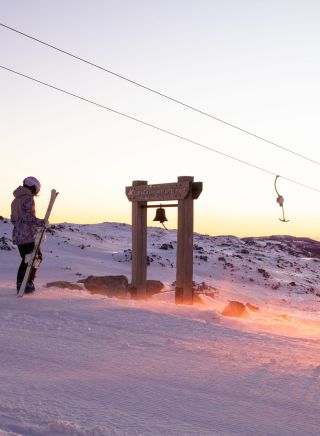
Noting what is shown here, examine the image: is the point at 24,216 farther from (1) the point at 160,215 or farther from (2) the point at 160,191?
(1) the point at 160,215

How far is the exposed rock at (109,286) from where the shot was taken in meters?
14.7

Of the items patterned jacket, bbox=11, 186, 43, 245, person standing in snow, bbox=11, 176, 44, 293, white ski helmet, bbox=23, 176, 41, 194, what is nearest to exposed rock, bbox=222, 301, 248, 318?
person standing in snow, bbox=11, 176, 44, 293

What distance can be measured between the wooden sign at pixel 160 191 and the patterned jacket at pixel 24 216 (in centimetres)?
327

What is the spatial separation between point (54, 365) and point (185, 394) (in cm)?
124

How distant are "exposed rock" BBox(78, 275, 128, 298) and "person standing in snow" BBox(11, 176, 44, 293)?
4.64m

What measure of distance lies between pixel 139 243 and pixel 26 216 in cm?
384

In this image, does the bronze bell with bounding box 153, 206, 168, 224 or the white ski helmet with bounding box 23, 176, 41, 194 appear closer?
the white ski helmet with bounding box 23, 176, 41, 194

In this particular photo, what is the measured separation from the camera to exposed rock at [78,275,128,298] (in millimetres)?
14719

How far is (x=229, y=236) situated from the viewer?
176ft

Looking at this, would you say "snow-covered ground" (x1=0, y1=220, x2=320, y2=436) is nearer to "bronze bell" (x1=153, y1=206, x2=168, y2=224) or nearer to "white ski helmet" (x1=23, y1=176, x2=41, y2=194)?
"white ski helmet" (x1=23, y1=176, x2=41, y2=194)

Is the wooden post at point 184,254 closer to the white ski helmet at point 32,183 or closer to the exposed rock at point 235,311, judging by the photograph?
the exposed rock at point 235,311

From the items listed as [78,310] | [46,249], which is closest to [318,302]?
[46,249]

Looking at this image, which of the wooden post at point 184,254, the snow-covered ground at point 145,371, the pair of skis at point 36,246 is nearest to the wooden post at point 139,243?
the wooden post at point 184,254

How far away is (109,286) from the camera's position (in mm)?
14953
